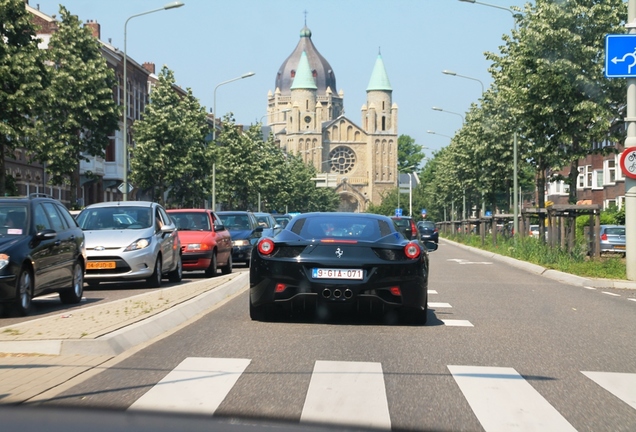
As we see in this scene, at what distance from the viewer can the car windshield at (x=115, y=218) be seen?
787 inches

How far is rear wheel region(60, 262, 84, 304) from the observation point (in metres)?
15.3

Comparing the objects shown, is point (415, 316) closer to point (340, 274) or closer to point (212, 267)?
point (340, 274)

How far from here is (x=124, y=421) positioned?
6039 mm

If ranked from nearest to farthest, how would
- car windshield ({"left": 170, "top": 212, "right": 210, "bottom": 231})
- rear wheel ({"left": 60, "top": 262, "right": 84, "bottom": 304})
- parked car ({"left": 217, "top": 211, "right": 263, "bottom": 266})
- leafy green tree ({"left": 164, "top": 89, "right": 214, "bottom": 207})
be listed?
rear wheel ({"left": 60, "top": 262, "right": 84, "bottom": 304}) → car windshield ({"left": 170, "top": 212, "right": 210, "bottom": 231}) → parked car ({"left": 217, "top": 211, "right": 263, "bottom": 266}) → leafy green tree ({"left": 164, "top": 89, "right": 214, "bottom": 207})

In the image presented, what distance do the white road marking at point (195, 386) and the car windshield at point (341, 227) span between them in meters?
3.60

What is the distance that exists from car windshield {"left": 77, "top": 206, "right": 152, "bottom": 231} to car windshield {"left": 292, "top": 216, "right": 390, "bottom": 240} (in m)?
7.76

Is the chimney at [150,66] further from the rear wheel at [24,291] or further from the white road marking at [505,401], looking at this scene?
the white road marking at [505,401]

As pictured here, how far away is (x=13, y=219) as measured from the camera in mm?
14070

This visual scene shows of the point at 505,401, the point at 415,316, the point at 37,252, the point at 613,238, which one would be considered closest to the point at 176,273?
the point at 37,252

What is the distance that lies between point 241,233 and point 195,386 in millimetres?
22979

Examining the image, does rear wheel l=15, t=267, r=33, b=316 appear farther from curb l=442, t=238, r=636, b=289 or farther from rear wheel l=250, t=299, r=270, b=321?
curb l=442, t=238, r=636, b=289

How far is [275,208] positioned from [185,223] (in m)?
80.9

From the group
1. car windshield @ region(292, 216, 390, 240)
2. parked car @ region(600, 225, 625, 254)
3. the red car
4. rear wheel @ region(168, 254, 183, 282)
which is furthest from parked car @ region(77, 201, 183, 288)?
parked car @ region(600, 225, 625, 254)

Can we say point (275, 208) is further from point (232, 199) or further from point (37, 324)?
point (37, 324)
